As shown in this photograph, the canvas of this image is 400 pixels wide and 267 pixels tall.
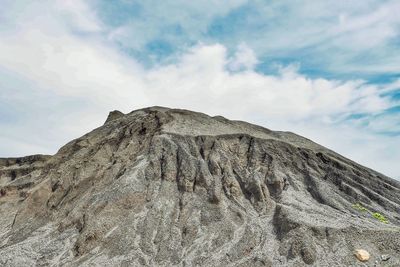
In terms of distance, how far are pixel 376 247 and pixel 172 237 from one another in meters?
22.3

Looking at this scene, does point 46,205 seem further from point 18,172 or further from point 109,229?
point 18,172

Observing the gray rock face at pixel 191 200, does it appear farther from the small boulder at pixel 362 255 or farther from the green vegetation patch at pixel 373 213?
the small boulder at pixel 362 255

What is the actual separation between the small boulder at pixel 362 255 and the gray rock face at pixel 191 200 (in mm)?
635

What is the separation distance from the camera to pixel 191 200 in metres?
61.1

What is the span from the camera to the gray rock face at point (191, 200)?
168 feet

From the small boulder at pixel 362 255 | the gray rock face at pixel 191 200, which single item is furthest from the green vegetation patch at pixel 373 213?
the small boulder at pixel 362 255

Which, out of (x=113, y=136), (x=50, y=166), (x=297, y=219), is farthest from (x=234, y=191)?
(x=50, y=166)


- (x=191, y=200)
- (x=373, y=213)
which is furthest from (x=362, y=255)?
(x=191, y=200)

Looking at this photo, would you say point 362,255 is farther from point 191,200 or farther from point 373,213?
point 191,200

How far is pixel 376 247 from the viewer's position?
162 feet

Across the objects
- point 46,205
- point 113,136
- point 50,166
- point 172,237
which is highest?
point 113,136

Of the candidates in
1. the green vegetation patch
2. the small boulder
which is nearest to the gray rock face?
the green vegetation patch

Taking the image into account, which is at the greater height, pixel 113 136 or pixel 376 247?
pixel 113 136

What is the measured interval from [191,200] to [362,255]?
875 inches
